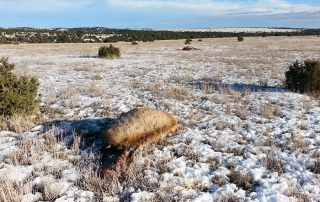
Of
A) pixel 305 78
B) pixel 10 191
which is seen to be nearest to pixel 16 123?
pixel 10 191

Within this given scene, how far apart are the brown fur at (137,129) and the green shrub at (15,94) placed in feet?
8.77

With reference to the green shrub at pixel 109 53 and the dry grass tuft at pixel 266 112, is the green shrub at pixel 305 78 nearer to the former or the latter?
the dry grass tuft at pixel 266 112

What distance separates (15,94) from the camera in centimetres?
627

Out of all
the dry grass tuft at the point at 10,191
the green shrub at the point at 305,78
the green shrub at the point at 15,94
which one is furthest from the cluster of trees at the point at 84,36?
the dry grass tuft at the point at 10,191

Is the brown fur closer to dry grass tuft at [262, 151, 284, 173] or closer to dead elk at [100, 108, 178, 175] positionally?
dead elk at [100, 108, 178, 175]

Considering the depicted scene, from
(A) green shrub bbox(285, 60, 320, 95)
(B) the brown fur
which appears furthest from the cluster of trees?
(B) the brown fur

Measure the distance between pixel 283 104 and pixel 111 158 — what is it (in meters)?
5.61

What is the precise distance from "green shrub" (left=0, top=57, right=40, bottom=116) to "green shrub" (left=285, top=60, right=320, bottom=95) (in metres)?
8.30

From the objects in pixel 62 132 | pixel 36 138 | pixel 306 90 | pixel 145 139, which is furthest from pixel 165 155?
pixel 306 90

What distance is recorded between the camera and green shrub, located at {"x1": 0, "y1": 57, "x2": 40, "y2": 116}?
6132mm

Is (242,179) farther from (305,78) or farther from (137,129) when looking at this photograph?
(305,78)

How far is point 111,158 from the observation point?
4.34m

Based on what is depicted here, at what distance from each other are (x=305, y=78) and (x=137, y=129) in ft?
22.3

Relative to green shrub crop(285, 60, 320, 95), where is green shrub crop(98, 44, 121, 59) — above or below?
above
